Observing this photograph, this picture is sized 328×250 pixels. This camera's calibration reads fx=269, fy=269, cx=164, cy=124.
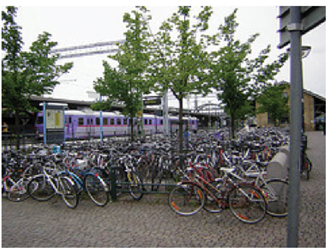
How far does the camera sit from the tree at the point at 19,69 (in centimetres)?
874

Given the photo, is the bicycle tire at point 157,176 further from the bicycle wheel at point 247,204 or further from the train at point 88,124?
the train at point 88,124

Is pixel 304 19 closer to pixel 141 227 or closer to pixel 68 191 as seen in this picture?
pixel 141 227

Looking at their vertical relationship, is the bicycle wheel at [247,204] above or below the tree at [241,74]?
below

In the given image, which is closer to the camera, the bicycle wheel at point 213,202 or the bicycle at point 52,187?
the bicycle wheel at point 213,202

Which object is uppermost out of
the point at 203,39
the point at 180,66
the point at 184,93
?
the point at 203,39

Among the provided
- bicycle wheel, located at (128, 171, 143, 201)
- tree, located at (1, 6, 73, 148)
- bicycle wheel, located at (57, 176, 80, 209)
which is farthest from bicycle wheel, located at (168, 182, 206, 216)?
tree, located at (1, 6, 73, 148)

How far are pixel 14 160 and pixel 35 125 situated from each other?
66.1 ft

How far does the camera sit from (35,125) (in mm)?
25125

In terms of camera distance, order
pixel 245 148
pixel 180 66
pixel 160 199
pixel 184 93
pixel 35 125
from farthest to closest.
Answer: pixel 35 125, pixel 245 148, pixel 184 93, pixel 180 66, pixel 160 199

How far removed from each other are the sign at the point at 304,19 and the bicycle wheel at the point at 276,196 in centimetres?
263

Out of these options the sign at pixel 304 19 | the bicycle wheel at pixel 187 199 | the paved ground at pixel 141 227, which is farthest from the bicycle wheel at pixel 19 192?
the sign at pixel 304 19

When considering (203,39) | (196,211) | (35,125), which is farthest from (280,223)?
(35,125)

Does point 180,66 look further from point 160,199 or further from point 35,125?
point 35,125

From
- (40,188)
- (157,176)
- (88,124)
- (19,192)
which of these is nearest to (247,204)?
(157,176)
